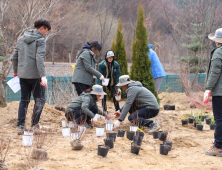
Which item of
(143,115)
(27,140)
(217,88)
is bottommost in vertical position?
(27,140)

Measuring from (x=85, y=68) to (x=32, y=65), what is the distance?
4.07 ft

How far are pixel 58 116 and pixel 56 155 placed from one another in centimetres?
288

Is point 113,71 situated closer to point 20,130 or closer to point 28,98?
point 28,98

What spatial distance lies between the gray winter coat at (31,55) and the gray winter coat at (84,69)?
1.04 m

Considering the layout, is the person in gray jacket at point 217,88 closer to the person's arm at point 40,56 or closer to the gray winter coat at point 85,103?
the gray winter coat at point 85,103

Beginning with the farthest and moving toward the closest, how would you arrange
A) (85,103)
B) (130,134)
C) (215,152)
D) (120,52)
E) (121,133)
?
(120,52)
(85,103)
(121,133)
(130,134)
(215,152)

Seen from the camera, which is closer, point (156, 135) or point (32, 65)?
point (32, 65)

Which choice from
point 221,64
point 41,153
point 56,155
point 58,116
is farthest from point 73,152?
point 58,116

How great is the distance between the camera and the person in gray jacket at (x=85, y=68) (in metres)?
4.74

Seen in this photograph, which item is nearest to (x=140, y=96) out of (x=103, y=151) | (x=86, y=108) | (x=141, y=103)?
(x=141, y=103)

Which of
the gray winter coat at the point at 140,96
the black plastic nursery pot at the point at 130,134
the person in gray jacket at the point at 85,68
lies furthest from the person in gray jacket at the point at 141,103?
the person in gray jacket at the point at 85,68

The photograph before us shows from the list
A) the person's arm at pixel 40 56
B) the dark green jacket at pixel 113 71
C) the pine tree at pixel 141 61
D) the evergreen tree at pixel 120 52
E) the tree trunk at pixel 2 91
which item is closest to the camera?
the person's arm at pixel 40 56

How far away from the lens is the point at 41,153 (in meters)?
2.64

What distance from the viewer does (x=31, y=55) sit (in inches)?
149
